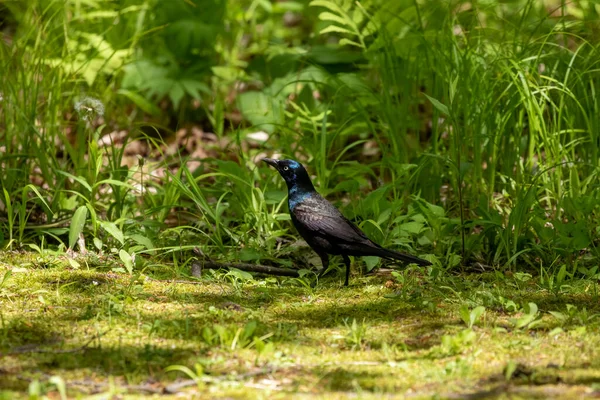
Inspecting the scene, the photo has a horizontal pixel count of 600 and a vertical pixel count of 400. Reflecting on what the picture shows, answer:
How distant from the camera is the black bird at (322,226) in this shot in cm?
457

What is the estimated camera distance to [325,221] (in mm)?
4695

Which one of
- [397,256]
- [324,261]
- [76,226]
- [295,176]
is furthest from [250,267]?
[76,226]

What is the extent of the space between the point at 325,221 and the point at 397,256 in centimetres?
49

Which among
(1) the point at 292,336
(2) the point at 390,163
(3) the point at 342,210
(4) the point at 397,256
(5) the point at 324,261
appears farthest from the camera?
(3) the point at 342,210

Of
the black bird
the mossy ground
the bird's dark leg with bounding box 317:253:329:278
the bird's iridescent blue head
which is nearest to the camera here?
the mossy ground

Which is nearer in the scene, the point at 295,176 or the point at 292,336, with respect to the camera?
the point at 292,336

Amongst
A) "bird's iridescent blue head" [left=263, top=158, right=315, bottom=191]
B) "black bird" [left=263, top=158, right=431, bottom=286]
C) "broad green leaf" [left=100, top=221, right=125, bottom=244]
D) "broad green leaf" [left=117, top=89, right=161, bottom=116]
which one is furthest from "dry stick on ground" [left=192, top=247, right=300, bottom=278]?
"broad green leaf" [left=117, top=89, right=161, bottom=116]

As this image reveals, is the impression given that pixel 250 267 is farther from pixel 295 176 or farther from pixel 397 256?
pixel 397 256

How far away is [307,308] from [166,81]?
13.1 feet

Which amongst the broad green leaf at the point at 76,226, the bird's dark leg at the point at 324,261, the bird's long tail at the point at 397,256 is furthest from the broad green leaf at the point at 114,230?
the bird's long tail at the point at 397,256

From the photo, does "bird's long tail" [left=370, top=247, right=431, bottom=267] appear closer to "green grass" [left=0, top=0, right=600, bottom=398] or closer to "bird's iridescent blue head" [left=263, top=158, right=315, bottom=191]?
"green grass" [left=0, top=0, right=600, bottom=398]

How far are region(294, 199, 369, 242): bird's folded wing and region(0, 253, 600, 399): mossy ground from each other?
0.88ft

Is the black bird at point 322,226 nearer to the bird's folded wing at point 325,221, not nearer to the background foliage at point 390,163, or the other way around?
the bird's folded wing at point 325,221

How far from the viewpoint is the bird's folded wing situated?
4.61 meters
